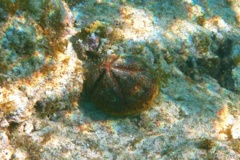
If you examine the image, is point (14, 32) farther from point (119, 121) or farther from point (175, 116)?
point (175, 116)

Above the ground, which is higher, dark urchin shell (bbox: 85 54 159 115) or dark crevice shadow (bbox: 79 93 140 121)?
dark urchin shell (bbox: 85 54 159 115)

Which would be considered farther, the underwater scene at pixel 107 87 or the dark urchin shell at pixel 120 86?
the dark urchin shell at pixel 120 86

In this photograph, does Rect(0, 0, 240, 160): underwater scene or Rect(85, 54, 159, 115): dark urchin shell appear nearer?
Rect(0, 0, 240, 160): underwater scene

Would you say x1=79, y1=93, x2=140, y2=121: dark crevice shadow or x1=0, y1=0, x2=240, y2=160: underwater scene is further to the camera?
x1=79, y1=93, x2=140, y2=121: dark crevice shadow

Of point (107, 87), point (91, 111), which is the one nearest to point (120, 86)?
point (107, 87)

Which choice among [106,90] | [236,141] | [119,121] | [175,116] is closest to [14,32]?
[106,90]

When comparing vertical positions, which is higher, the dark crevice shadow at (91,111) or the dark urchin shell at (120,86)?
the dark urchin shell at (120,86)
